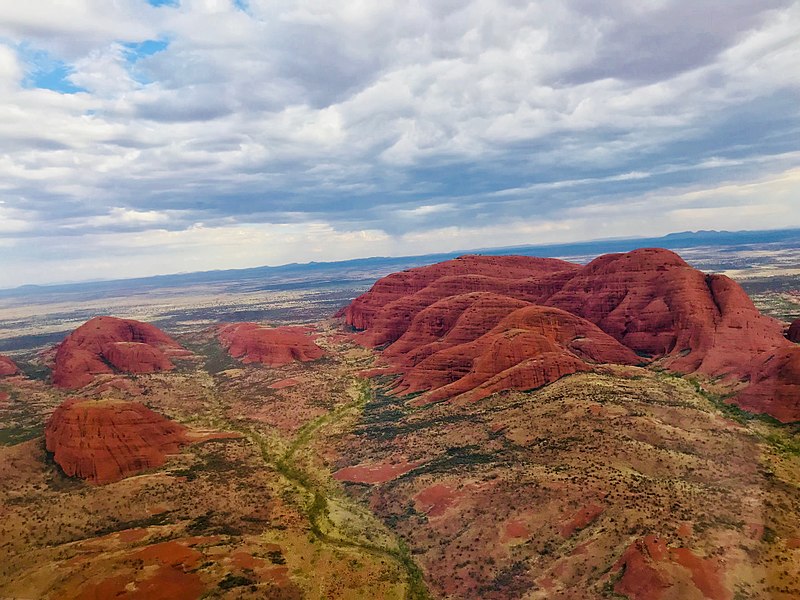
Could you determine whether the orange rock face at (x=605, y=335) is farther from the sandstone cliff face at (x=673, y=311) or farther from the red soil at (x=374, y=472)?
the red soil at (x=374, y=472)

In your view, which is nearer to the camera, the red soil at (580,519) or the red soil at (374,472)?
the red soil at (580,519)

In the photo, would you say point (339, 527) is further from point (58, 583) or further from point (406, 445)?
point (58, 583)

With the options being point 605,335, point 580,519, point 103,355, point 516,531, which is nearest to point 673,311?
point 605,335

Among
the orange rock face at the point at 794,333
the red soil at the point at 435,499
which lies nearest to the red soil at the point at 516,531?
the red soil at the point at 435,499

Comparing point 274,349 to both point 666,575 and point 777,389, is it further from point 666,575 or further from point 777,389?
point 666,575

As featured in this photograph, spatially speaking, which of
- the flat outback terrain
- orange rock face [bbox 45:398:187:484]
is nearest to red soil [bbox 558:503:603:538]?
the flat outback terrain

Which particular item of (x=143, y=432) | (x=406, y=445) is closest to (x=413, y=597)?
(x=406, y=445)
